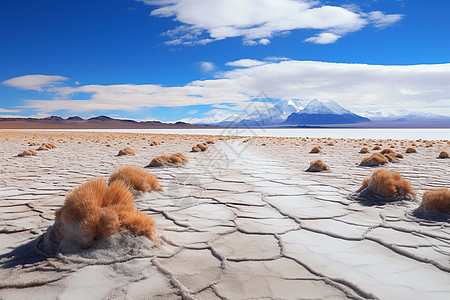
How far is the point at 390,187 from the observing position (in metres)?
4.43

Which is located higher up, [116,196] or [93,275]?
[116,196]

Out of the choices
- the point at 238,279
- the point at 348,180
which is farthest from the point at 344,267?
the point at 348,180

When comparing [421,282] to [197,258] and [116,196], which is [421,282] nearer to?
[197,258]

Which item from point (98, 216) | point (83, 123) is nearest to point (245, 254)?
point (98, 216)

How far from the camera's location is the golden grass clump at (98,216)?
99.4 inches

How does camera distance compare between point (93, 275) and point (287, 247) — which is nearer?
point (93, 275)

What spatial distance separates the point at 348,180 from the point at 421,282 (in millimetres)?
4389

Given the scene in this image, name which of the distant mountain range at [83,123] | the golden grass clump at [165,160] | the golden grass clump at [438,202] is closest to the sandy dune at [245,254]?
the golden grass clump at [438,202]

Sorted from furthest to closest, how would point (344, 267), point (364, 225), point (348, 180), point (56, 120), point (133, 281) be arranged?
point (56, 120) < point (348, 180) < point (364, 225) < point (344, 267) < point (133, 281)

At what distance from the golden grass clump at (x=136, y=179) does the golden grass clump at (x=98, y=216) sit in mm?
1656

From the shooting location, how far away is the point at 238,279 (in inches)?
85.7

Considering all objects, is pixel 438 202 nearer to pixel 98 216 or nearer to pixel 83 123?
pixel 98 216

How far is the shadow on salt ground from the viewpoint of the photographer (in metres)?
2.36

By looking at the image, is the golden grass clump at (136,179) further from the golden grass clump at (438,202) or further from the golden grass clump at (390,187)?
the golden grass clump at (438,202)
